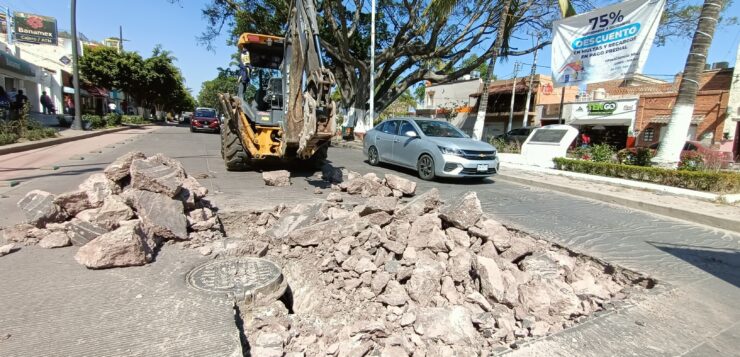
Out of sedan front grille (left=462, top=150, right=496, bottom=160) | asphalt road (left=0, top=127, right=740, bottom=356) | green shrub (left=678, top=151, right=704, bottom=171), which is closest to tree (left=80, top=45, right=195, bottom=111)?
asphalt road (left=0, top=127, right=740, bottom=356)

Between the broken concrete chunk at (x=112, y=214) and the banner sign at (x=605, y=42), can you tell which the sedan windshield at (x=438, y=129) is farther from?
the broken concrete chunk at (x=112, y=214)

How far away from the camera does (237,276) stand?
312 centimetres

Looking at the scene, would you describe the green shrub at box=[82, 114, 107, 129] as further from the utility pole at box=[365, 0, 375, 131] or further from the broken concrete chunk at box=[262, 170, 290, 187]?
the broken concrete chunk at box=[262, 170, 290, 187]

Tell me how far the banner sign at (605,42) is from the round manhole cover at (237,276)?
446 inches

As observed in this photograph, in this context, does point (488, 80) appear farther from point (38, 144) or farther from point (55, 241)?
point (38, 144)

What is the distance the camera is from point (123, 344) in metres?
2.12

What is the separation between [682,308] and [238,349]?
344 centimetres

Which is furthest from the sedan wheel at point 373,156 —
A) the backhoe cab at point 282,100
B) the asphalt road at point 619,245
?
the asphalt road at point 619,245

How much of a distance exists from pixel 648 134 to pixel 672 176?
67.0 ft

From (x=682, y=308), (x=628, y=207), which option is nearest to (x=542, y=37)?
(x=628, y=207)

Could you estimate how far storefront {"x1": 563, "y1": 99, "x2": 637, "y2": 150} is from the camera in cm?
2609

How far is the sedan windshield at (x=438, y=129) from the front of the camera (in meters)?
9.19

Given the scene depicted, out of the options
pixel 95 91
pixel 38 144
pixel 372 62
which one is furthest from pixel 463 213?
pixel 95 91

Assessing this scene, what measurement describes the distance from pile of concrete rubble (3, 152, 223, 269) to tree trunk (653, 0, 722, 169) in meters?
10.3
